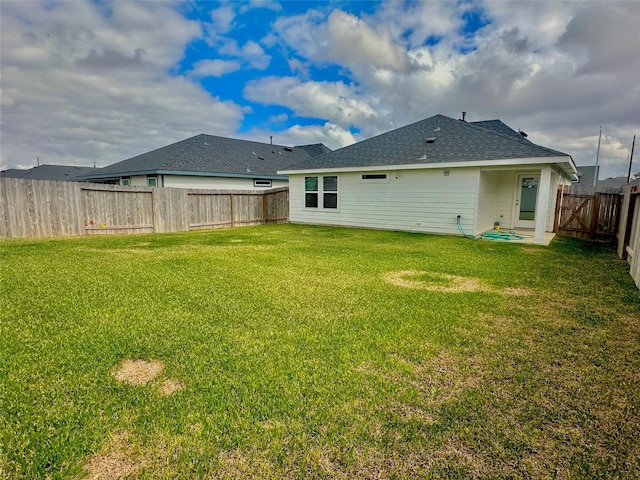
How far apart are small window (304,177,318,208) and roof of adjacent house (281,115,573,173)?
648 millimetres

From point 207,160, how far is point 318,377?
17.8 metres

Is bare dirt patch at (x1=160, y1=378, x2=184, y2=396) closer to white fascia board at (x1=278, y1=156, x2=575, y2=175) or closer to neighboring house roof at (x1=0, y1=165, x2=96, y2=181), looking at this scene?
white fascia board at (x1=278, y1=156, x2=575, y2=175)

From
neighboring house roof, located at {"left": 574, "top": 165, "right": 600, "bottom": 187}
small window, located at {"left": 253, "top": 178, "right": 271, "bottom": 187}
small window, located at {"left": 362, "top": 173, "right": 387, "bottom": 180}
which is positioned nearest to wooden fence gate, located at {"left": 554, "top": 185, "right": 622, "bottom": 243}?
small window, located at {"left": 362, "top": 173, "right": 387, "bottom": 180}

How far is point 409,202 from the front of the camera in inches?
489

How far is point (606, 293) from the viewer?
5113mm

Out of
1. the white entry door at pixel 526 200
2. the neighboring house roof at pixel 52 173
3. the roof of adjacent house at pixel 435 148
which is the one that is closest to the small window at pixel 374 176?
the roof of adjacent house at pixel 435 148

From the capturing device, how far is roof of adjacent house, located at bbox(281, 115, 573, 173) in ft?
34.9

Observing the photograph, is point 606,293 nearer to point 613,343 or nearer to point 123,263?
point 613,343

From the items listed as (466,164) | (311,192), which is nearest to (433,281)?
(466,164)

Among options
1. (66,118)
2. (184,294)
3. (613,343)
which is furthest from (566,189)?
(66,118)

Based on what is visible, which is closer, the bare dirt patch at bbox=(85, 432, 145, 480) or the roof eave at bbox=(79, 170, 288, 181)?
the bare dirt patch at bbox=(85, 432, 145, 480)

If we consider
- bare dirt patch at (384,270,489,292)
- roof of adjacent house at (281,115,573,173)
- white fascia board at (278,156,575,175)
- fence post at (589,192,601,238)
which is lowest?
bare dirt patch at (384,270,489,292)

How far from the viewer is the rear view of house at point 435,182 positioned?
34.8ft

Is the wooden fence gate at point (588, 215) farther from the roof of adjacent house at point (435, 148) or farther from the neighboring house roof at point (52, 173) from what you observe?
the neighboring house roof at point (52, 173)
